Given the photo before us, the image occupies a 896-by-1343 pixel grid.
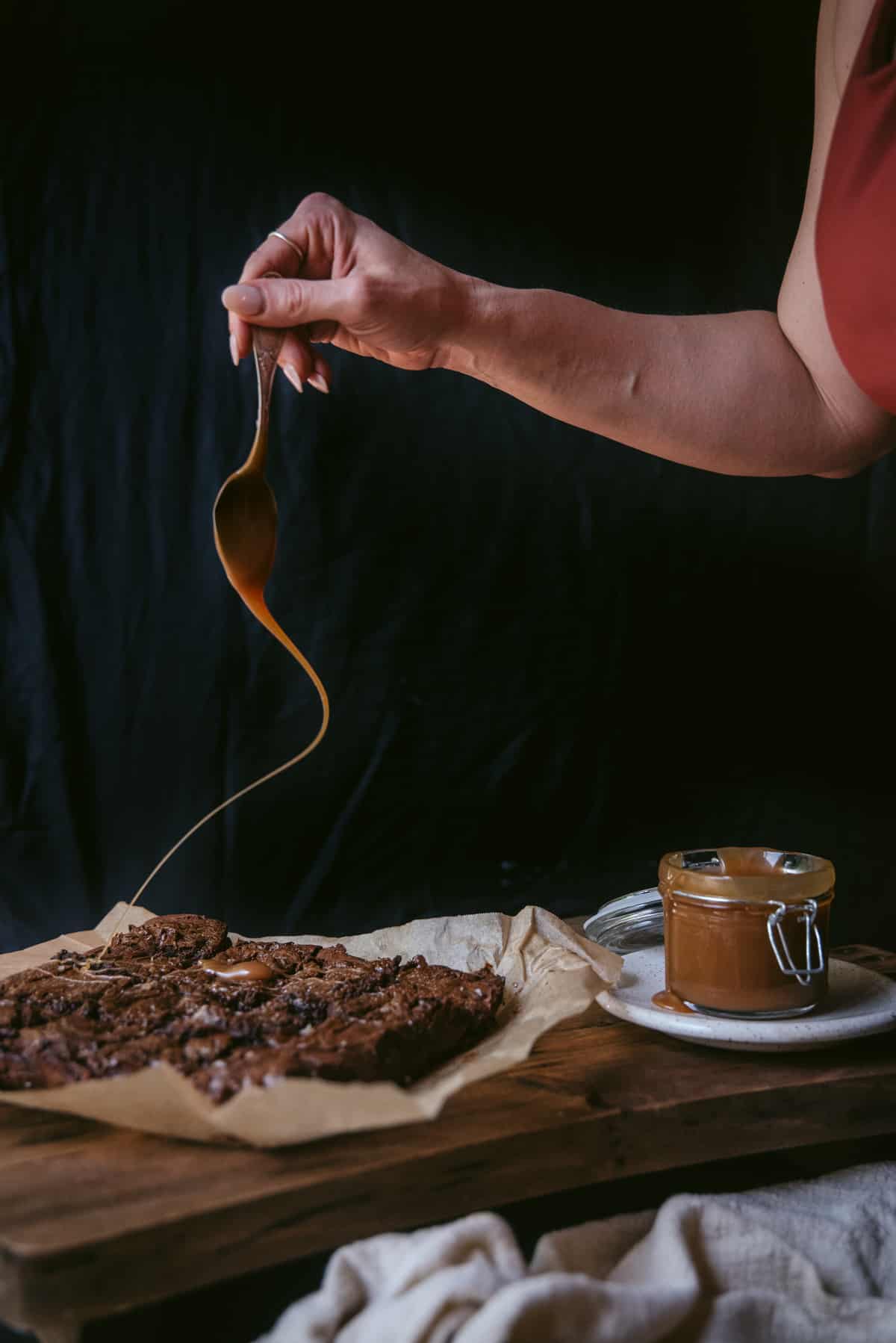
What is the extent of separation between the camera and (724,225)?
7.61 ft

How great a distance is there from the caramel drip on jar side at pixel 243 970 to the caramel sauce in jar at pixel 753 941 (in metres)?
0.45

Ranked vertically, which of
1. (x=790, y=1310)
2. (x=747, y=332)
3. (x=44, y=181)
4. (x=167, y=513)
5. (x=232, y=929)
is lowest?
(x=232, y=929)

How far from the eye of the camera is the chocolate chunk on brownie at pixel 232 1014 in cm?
104

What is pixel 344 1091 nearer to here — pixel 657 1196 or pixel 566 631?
pixel 657 1196

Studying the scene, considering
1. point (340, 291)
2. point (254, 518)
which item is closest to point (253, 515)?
point (254, 518)

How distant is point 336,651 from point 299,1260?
1.25 m

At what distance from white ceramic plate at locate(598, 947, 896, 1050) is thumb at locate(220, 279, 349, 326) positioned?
34.1 inches

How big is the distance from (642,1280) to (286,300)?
43.4 inches

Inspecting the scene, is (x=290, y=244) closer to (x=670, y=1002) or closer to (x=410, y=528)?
(x=410, y=528)

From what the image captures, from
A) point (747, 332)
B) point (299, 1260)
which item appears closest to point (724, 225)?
point (747, 332)

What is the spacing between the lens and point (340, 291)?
1.46 metres

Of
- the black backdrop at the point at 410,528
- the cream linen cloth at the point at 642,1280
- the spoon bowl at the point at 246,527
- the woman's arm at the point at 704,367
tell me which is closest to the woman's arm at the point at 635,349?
the woman's arm at the point at 704,367

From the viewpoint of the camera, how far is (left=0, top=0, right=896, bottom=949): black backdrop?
2.00m

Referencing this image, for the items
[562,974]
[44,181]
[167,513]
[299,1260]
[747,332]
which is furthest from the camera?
[167,513]
